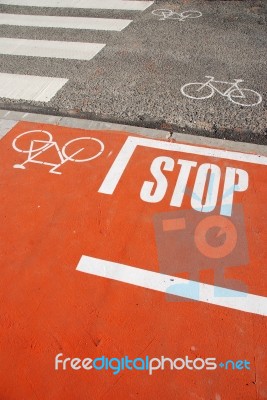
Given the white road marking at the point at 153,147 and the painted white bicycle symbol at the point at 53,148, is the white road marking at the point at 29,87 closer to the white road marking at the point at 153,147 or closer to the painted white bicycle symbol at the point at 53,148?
the painted white bicycle symbol at the point at 53,148

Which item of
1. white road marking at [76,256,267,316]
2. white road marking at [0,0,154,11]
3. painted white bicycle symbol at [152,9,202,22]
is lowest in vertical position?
white road marking at [76,256,267,316]

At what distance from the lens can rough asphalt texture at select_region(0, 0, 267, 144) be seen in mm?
6090

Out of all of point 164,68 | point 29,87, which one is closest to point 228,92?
point 164,68

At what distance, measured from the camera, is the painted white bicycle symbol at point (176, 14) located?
9.72 m

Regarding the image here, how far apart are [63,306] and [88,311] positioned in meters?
0.26

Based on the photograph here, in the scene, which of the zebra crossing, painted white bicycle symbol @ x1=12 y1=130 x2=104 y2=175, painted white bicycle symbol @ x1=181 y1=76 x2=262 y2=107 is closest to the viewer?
painted white bicycle symbol @ x1=12 y1=130 x2=104 y2=175

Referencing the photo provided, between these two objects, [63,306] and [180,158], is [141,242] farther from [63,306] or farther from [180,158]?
[180,158]

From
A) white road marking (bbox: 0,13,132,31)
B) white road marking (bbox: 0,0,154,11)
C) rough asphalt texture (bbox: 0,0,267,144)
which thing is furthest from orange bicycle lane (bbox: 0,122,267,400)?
white road marking (bbox: 0,0,154,11)

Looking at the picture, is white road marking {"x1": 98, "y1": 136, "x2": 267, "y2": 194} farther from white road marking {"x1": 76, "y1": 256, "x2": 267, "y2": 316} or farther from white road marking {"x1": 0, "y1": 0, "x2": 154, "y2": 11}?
white road marking {"x1": 0, "y1": 0, "x2": 154, "y2": 11}

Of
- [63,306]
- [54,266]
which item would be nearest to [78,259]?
[54,266]

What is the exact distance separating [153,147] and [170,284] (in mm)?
2385

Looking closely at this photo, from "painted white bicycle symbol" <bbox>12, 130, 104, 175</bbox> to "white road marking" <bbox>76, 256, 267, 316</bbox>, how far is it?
1725mm

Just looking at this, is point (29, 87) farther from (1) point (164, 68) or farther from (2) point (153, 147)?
(2) point (153, 147)

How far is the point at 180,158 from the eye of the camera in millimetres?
5203
